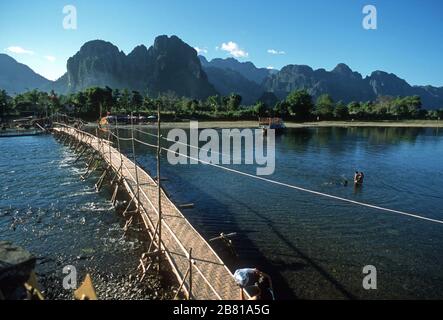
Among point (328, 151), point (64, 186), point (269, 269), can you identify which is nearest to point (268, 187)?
point (269, 269)

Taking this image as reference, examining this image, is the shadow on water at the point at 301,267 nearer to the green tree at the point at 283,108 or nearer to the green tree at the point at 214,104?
the green tree at the point at 214,104

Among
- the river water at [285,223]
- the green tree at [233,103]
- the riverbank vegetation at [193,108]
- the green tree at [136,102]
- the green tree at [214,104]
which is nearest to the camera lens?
the river water at [285,223]

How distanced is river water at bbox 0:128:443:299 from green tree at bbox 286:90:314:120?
93354 millimetres

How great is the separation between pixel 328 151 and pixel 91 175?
40.7 metres

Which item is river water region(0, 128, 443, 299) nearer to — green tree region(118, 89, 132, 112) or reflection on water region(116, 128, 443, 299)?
reflection on water region(116, 128, 443, 299)

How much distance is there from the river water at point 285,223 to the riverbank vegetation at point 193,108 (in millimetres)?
77456

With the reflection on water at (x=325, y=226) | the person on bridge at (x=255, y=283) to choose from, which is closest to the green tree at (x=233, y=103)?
the reflection on water at (x=325, y=226)

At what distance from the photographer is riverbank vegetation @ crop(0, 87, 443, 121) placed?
112812 mm

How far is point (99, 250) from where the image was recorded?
1975cm

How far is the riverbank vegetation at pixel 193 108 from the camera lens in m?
113

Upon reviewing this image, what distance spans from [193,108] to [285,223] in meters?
113

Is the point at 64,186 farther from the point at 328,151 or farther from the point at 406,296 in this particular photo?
the point at 328,151

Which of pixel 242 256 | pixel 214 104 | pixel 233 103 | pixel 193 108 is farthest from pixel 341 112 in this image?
pixel 242 256
